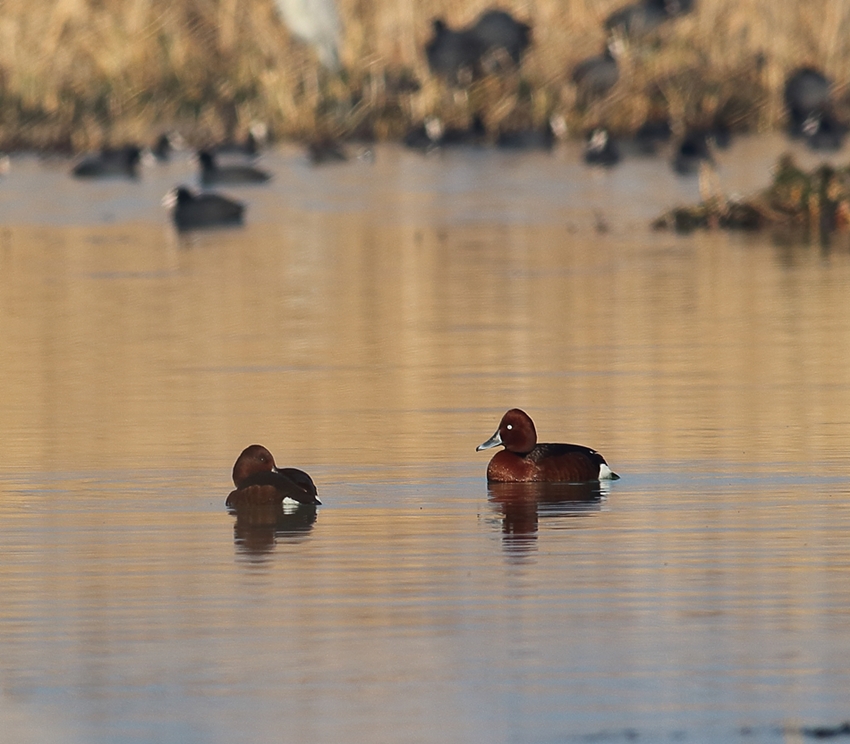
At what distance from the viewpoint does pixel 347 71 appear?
119 feet

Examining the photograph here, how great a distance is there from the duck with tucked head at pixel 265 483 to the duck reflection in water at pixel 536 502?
758mm

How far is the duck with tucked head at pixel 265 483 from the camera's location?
947cm

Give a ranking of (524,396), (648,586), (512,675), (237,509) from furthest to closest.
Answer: (524,396)
(237,509)
(648,586)
(512,675)

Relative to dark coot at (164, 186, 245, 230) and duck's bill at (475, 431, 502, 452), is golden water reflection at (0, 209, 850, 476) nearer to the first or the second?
duck's bill at (475, 431, 502, 452)

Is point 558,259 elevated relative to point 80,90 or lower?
lower

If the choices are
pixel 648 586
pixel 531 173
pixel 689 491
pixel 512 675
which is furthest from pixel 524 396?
pixel 531 173

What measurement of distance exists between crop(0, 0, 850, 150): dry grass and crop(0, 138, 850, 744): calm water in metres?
13.9

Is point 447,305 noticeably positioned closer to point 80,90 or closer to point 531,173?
point 531,173

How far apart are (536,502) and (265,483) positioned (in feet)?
3.83

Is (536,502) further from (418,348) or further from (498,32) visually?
(498,32)

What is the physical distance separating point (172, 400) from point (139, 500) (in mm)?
2708

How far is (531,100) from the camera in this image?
35.9m

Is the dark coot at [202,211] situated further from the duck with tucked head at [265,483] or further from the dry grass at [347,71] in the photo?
the duck with tucked head at [265,483]

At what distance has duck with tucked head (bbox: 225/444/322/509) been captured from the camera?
9469 millimetres
